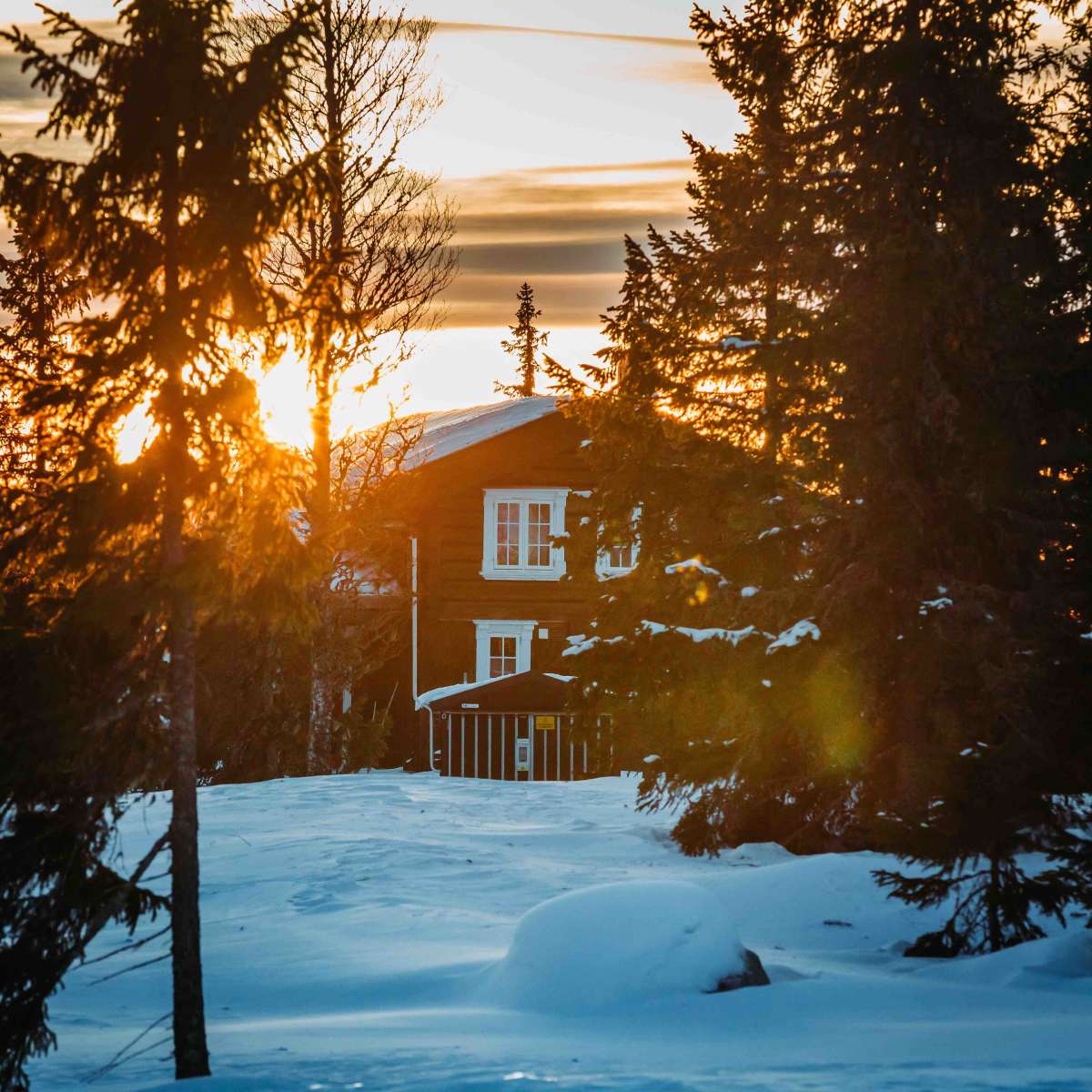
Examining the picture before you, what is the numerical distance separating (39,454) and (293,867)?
26.5 ft

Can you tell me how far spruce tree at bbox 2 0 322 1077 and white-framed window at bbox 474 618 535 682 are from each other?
77.6 feet

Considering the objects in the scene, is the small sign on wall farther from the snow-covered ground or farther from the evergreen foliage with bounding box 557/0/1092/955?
the evergreen foliage with bounding box 557/0/1092/955

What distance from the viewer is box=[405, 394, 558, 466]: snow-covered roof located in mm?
32656

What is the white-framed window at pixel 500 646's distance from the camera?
32.3m

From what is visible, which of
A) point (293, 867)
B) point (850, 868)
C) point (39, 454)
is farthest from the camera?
point (293, 867)

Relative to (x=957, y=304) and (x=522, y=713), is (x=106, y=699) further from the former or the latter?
(x=522, y=713)

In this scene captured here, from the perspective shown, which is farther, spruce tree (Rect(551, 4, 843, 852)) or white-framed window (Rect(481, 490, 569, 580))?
white-framed window (Rect(481, 490, 569, 580))

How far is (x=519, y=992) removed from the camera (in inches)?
398

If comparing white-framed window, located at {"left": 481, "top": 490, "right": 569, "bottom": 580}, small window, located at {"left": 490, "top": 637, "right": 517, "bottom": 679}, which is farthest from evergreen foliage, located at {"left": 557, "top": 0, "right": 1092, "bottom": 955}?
small window, located at {"left": 490, "top": 637, "right": 517, "bottom": 679}

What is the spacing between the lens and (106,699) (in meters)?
8.28

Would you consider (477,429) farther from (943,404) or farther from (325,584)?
(943,404)

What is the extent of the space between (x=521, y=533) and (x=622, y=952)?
2259cm

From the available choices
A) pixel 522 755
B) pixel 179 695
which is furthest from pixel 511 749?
pixel 179 695

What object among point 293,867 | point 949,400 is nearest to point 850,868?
point 949,400
